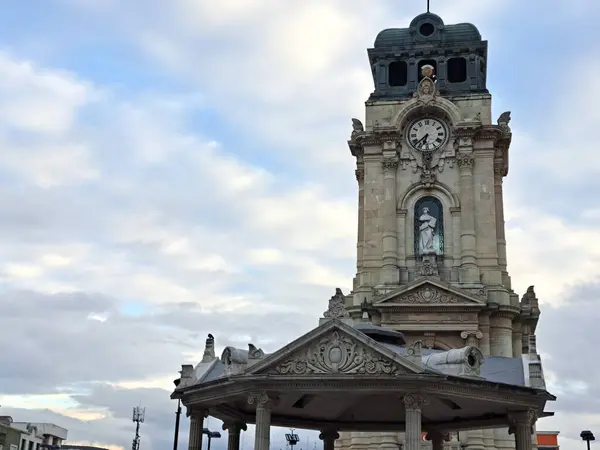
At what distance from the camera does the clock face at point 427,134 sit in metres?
69.9

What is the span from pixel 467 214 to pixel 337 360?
40407 millimetres

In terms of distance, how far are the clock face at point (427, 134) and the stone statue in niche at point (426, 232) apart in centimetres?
572

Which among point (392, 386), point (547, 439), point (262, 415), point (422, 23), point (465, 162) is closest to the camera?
point (392, 386)

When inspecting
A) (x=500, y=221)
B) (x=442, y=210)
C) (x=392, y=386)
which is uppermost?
(x=442, y=210)

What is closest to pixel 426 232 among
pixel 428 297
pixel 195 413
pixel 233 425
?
pixel 428 297

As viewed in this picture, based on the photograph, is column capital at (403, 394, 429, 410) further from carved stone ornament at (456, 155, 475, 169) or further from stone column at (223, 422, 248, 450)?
carved stone ornament at (456, 155, 475, 169)

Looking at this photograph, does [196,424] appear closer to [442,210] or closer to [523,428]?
[523,428]

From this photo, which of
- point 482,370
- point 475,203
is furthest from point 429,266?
point 482,370

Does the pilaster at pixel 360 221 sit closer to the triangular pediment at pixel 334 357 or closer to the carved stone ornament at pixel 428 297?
the carved stone ornament at pixel 428 297

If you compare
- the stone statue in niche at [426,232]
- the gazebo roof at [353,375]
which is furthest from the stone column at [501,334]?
the gazebo roof at [353,375]

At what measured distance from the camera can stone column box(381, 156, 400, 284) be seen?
66438 mm

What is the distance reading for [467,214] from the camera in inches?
2662

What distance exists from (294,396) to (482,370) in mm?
7359

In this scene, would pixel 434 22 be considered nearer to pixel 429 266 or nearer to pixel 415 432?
pixel 429 266
